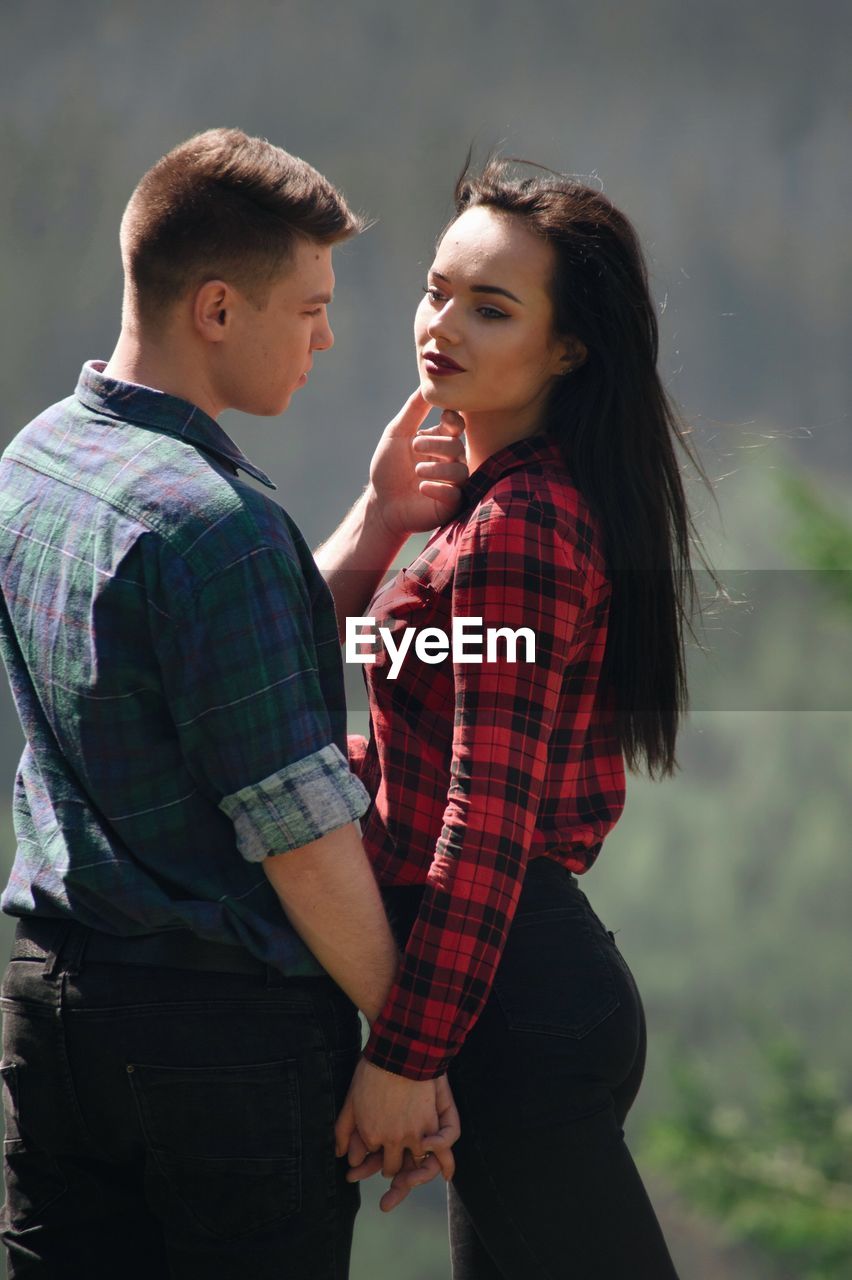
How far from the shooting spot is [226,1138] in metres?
1.40

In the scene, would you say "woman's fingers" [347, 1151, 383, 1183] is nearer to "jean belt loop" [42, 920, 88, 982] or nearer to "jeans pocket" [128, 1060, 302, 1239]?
"jeans pocket" [128, 1060, 302, 1239]

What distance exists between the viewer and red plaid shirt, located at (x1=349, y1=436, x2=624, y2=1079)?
1486 mm

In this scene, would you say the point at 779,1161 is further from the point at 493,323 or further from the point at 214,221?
the point at 214,221

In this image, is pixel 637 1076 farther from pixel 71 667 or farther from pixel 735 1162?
pixel 735 1162

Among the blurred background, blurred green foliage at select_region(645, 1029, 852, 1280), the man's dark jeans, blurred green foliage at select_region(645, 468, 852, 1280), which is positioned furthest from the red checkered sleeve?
the blurred background

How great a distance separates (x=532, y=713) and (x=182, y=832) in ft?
1.28

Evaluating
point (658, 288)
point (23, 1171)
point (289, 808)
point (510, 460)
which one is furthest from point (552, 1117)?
point (658, 288)

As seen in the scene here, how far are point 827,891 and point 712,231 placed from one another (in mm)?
2046

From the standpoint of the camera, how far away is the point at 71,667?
1420 millimetres

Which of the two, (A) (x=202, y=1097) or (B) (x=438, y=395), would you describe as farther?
(B) (x=438, y=395)

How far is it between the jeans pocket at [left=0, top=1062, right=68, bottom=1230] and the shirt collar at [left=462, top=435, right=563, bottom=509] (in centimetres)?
85

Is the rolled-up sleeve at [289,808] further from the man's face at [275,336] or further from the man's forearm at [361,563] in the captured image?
the man's forearm at [361,563]

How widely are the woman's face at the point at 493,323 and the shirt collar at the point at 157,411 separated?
0.38 metres

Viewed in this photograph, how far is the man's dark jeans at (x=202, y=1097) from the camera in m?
1.40
